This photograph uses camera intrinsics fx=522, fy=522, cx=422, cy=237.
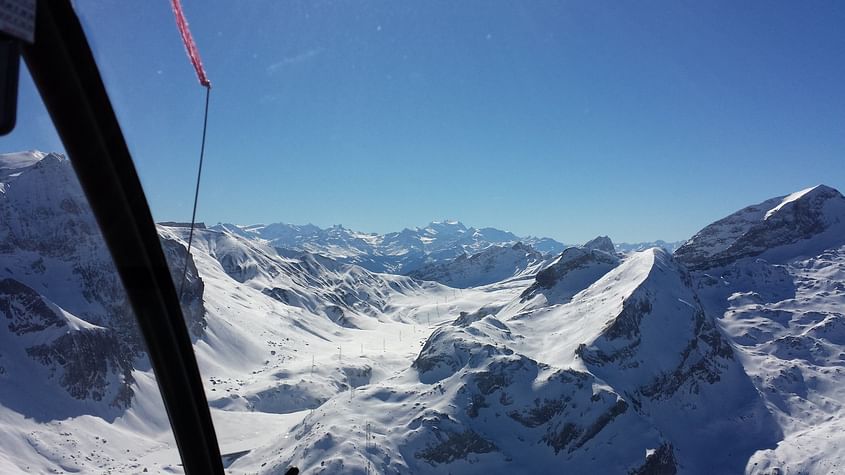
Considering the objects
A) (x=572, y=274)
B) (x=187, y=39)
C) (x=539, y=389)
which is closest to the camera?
(x=187, y=39)

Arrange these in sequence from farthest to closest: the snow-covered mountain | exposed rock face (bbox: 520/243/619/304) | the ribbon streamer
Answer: exposed rock face (bbox: 520/243/619/304)
the snow-covered mountain
the ribbon streamer

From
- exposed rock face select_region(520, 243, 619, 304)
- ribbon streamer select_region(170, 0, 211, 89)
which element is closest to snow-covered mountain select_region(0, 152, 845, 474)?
exposed rock face select_region(520, 243, 619, 304)

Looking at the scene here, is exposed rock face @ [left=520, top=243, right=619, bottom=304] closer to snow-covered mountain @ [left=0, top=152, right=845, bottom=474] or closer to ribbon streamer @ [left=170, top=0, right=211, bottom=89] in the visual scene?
snow-covered mountain @ [left=0, top=152, right=845, bottom=474]

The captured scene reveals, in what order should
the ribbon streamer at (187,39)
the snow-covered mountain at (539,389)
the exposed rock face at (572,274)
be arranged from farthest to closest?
1. the exposed rock face at (572,274)
2. the snow-covered mountain at (539,389)
3. the ribbon streamer at (187,39)

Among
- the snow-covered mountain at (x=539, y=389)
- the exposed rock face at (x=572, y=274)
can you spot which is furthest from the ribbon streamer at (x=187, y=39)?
the exposed rock face at (x=572, y=274)

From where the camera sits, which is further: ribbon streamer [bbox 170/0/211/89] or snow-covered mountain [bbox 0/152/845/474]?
snow-covered mountain [bbox 0/152/845/474]

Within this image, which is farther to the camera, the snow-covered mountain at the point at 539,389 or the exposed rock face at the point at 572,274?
the exposed rock face at the point at 572,274

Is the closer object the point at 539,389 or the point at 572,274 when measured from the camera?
the point at 539,389

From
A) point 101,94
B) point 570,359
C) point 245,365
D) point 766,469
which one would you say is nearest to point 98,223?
point 101,94

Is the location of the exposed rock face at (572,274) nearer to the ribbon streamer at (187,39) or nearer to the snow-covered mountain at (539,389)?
the snow-covered mountain at (539,389)

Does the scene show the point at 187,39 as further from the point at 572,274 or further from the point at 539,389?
the point at 572,274

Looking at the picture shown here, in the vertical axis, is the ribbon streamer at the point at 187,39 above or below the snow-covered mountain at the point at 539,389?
above

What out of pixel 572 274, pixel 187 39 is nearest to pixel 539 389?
pixel 572 274
